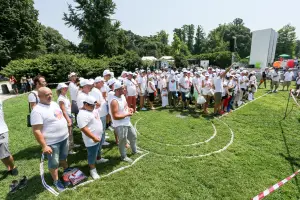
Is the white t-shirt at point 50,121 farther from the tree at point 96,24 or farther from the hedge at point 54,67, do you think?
the tree at point 96,24

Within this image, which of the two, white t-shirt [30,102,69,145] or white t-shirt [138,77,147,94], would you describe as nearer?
white t-shirt [30,102,69,145]

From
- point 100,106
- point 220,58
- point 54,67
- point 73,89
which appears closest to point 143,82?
point 73,89

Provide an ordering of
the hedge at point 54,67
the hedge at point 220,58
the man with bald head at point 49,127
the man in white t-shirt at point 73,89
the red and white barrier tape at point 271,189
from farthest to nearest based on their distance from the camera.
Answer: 1. the hedge at point 220,58
2. the hedge at point 54,67
3. the man in white t-shirt at point 73,89
4. the red and white barrier tape at point 271,189
5. the man with bald head at point 49,127

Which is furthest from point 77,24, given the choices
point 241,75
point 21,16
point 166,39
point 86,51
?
point 166,39

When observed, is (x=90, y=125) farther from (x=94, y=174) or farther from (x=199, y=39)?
(x=199, y=39)

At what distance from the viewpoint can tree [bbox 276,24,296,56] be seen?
67.2 m

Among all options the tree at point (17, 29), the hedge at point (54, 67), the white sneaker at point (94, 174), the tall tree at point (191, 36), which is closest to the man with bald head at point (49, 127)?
the white sneaker at point (94, 174)

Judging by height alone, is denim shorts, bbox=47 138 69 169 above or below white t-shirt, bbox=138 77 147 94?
below

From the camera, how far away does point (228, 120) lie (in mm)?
9055

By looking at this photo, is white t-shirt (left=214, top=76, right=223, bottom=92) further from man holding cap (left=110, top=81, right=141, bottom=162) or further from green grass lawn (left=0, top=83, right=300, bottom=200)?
man holding cap (left=110, top=81, right=141, bottom=162)

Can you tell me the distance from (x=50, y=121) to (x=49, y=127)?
0.13 m

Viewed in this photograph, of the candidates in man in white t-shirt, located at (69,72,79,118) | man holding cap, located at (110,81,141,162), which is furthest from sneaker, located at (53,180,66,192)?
man in white t-shirt, located at (69,72,79,118)

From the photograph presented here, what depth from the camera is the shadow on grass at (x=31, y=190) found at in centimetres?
393

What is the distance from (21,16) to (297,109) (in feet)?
134
